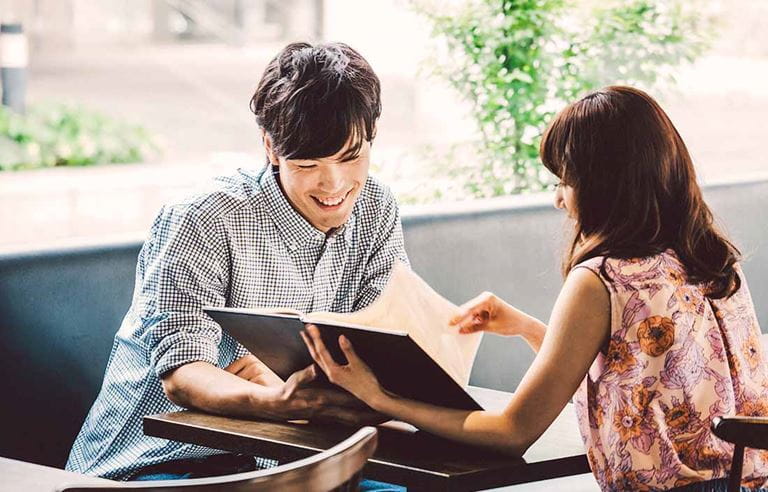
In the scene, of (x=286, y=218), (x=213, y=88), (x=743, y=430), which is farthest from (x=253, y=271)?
(x=213, y=88)

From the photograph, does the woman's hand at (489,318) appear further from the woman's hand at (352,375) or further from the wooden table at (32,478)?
the wooden table at (32,478)

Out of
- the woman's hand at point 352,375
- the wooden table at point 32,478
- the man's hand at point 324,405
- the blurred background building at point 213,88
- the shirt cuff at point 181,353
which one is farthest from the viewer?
the blurred background building at point 213,88

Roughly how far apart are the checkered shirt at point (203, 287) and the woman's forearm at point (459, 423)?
403mm

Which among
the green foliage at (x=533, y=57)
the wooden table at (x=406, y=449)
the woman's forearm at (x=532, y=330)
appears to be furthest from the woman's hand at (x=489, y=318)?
the green foliage at (x=533, y=57)

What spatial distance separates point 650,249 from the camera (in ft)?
6.31

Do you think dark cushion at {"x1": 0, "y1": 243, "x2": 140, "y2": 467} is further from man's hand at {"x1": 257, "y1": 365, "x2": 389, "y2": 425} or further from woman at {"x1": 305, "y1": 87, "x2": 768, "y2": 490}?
woman at {"x1": 305, "y1": 87, "x2": 768, "y2": 490}

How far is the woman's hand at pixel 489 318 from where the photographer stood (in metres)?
2.18

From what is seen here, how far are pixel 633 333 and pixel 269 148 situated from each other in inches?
31.6

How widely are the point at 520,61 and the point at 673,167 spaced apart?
2.54 meters

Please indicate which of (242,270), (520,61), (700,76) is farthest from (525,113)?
(242,270)

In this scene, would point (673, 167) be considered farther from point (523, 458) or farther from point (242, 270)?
point (242, 270)

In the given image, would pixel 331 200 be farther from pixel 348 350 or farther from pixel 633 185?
pixel 633 185

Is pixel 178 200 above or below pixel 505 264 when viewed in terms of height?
above

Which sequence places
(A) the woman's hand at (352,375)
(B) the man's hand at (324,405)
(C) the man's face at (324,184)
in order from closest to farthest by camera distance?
1. (A) the woman's hand at (352,375)
2. (B) the man's hand at (324,405)
3. (C) the man's face at (324,184)
